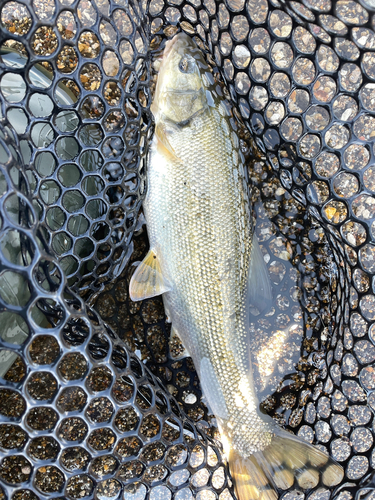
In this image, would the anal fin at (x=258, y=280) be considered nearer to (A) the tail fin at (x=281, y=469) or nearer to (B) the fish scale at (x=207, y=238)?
(B) the fish scale at (x=207, y=238)

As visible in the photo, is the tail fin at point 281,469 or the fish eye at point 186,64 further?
the fish eye at point 186,64

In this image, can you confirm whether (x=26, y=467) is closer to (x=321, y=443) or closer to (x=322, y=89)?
(x=321, y=443)

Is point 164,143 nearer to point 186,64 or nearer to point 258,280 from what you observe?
point 186,64

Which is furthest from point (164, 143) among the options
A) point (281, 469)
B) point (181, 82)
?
point (281, 469)

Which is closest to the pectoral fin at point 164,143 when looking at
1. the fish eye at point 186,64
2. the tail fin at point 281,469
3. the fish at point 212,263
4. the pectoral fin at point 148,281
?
the fish at point 212,263

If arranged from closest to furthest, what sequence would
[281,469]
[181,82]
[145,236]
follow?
[281,469]
[181,82]
[145,236]

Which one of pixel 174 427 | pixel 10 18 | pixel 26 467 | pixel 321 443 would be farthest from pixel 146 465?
pixel 10 18
